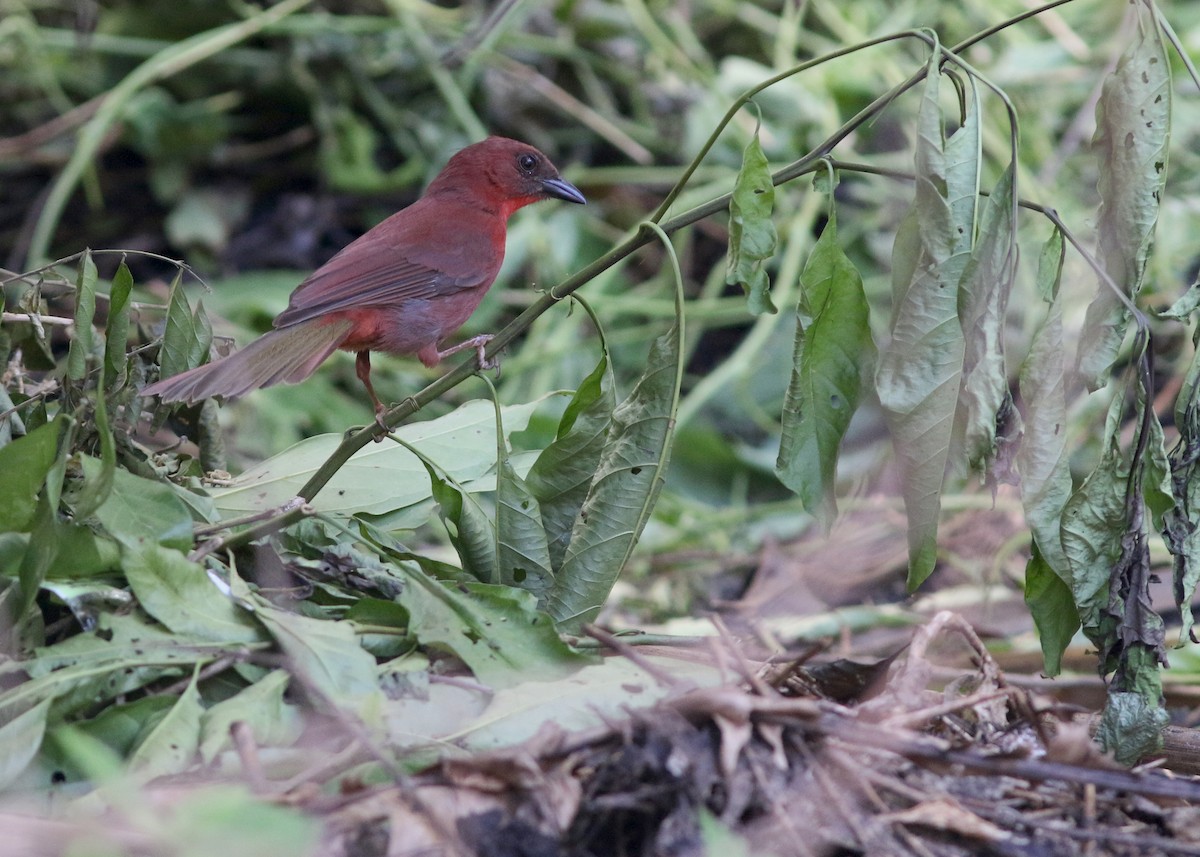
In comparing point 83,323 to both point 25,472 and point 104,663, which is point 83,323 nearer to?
point 25,472

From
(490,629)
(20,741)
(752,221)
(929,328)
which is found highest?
(752,221)

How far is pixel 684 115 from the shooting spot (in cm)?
702

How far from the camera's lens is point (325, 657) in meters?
2.04

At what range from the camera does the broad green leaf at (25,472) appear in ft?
6.75

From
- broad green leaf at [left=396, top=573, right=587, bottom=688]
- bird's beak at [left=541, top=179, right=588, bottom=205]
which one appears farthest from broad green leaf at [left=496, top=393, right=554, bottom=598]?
bird's beak at [left=541, top=179, right=588, bottom=205]

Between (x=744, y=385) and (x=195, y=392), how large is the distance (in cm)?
361

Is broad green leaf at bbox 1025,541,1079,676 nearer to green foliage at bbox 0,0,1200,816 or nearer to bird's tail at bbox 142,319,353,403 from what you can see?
green foliage at bbox 0,0,1200,816

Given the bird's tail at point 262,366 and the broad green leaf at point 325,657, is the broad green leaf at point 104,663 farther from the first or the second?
the bird's tail at point 262,366

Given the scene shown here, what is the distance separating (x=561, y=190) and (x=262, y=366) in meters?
1.57

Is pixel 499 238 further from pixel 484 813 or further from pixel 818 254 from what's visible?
pixel 484 813

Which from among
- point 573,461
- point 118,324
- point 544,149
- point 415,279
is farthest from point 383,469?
point 544,149

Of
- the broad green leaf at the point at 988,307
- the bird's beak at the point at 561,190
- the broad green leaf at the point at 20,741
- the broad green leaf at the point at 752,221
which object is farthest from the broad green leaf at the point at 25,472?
the bird's beak at the point at 561,190

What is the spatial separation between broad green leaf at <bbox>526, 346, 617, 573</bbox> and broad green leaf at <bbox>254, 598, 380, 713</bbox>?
1.68ft

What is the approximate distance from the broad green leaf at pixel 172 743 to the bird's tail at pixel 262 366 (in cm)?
71
